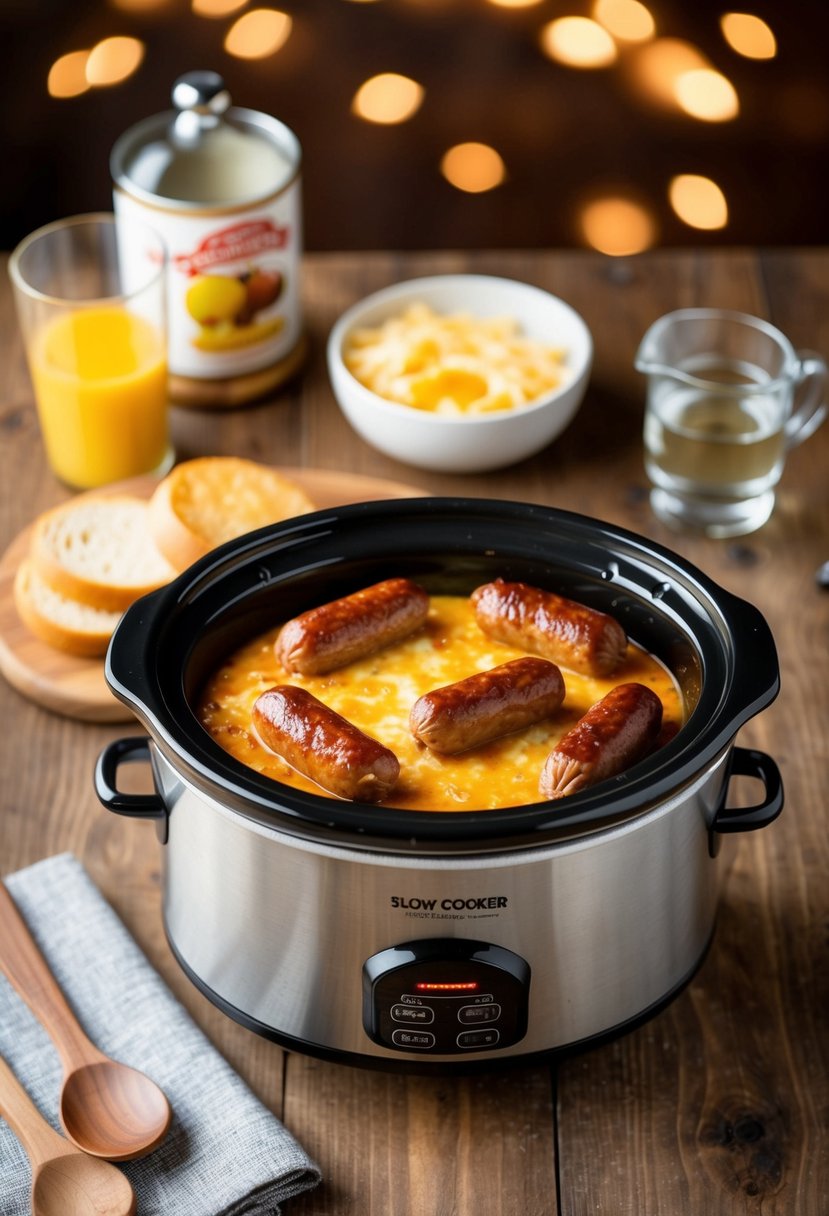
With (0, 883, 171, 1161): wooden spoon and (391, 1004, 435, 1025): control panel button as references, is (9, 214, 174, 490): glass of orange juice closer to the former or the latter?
(0, 883, 171, 1161): wooden spoon

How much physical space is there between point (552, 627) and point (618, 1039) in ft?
1.61

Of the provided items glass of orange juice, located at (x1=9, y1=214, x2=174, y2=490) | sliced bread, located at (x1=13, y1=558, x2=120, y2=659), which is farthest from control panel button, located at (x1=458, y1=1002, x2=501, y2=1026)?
glass of orange juice, located at (x1=9, y1=214, x2=174, y2=490)

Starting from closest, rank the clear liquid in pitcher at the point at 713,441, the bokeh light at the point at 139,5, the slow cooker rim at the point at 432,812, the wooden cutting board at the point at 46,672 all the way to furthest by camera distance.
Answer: the slow cooker rim at the point at 432,812 < the wooden cutting board at the point at 46,672 < the clear liquid in pitcher at the point at 713,441 < the bokeh light at the point at 139,5

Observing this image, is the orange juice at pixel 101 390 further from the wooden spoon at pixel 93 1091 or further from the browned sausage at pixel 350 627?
the wooden spoon at pixel 93 1091

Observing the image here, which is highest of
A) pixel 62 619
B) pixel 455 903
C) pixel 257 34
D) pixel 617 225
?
pixel 455 903

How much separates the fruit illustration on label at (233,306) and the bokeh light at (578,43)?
7.03 feet

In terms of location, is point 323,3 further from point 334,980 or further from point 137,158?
point 334,980

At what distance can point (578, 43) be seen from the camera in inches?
178

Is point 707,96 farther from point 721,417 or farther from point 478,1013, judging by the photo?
point 478,1013

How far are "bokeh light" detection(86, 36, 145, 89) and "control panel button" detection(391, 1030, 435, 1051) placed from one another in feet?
11.7

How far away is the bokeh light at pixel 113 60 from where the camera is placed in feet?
14.3

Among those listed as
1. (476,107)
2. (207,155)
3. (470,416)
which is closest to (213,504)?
(470,416)

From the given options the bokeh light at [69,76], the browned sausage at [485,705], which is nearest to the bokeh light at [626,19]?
the bokeh light at [69,76]

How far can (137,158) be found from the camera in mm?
2695
